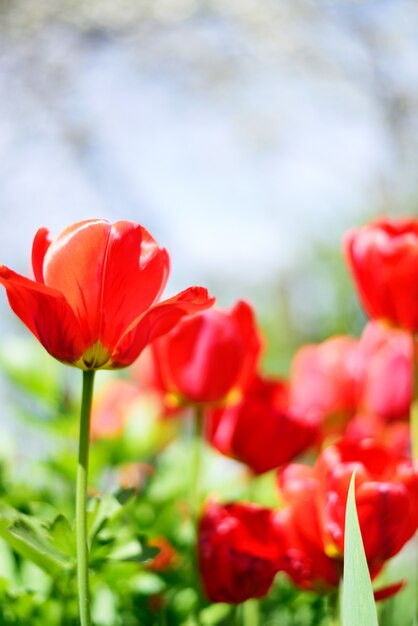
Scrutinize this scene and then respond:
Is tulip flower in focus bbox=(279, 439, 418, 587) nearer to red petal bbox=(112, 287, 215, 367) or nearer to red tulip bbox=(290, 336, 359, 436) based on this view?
red petal bbox=(112, 287, 215, 367)

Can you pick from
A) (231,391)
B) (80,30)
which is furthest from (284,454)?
(80,30)

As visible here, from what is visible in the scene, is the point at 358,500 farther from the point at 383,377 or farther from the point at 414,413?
the point at 383,377

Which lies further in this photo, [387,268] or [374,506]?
[387,268]

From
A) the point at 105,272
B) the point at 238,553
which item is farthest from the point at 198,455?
the point at 105,272

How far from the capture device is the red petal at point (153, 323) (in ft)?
0.99

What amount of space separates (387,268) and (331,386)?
0.64 feet

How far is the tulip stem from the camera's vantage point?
277 mm

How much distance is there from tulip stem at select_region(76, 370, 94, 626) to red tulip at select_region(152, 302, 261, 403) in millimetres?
209

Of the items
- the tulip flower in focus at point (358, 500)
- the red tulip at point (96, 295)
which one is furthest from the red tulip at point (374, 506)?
the red tulip at point (96, 295)

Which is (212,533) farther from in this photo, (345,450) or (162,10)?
(162,10)

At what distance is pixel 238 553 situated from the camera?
399 millimetres

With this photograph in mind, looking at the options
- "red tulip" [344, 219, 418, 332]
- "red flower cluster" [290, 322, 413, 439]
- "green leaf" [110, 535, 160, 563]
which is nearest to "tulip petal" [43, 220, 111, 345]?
"green leaf" [110, 535, 160, 563]

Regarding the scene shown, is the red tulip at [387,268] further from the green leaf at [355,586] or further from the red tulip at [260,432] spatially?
the green leaf at [355,586]

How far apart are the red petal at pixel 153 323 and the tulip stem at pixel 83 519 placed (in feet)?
0.09
